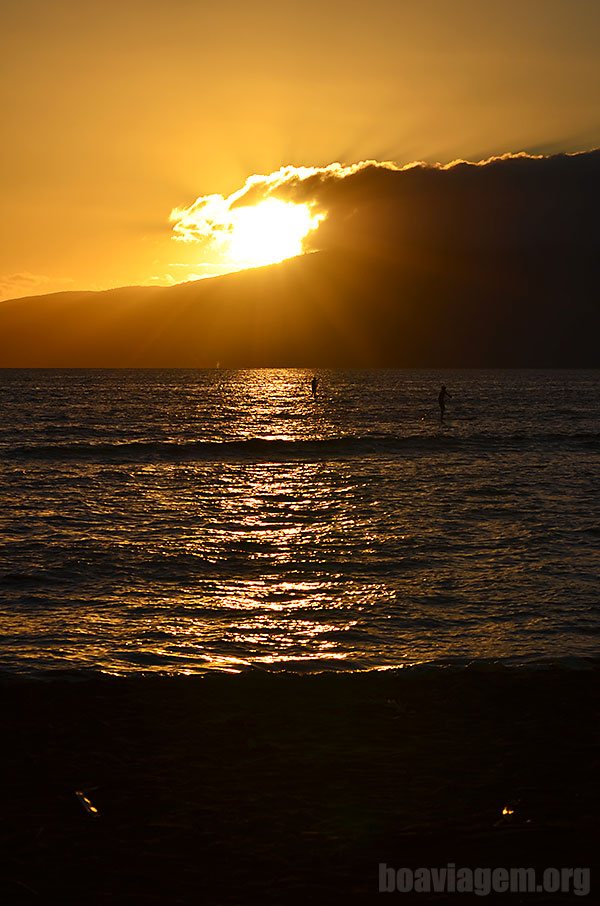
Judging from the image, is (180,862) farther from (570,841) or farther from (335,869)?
(570,841)

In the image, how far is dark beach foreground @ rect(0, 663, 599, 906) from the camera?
6.20 metres

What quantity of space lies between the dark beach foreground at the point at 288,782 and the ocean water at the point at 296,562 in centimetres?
142

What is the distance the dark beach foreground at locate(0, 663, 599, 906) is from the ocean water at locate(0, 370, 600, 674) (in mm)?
1424

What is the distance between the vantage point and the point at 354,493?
1195 inches

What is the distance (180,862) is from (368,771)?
219cm

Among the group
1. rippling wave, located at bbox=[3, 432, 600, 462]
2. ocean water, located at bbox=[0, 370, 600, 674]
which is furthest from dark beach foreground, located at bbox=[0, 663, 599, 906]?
rippling wave, located at bbox=[3, 432, 600, 462]

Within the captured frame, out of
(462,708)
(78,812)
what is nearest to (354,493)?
(462,708)

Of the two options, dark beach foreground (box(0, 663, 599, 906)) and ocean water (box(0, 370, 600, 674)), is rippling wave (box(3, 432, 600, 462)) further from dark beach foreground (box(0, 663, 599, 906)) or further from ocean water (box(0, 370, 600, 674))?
dark beach foreground (box(0, 663, 599, 906))

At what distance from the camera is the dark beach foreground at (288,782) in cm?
620

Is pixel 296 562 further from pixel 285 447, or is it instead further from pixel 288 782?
pixel 285 447

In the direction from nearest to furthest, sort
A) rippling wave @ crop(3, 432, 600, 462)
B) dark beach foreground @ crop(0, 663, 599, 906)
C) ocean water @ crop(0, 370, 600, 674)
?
dark beach foreground @ crop(0, 663, 599, 906) < ocean water @ crop(0, 370, 600, 674) < rippling wave @ crop(3, 432, 600, 462)

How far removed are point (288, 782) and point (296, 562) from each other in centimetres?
1099

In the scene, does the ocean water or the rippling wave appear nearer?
the ocean water

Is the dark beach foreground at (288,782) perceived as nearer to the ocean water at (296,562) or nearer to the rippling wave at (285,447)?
the ocean water at (296,562)
